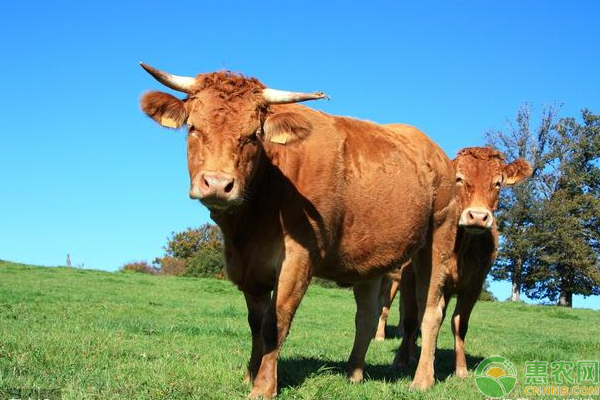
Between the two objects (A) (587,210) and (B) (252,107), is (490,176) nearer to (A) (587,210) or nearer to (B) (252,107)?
(B) (252,107)

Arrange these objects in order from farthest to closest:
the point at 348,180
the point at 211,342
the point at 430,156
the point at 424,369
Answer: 1. the point at 211,342
2. the point at 430,156
3. the point at 424,369
4. the point at 348,180

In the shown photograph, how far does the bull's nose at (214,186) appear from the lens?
15.9 feet

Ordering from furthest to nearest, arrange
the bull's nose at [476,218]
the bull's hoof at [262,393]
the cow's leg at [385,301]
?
the cow's leg at [385,301] < the bull's nose at [476,218] < the bull's hoof at [262,393]

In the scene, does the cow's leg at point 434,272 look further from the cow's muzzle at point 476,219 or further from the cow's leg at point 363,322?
the cow's leg at point 363,322

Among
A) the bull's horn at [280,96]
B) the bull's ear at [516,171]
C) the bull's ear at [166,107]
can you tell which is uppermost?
the bull's ear at [516,171]

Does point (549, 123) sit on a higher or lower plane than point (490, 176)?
higher

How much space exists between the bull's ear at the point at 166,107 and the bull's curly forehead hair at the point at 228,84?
166 millimetres

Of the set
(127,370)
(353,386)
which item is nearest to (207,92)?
(127,370)

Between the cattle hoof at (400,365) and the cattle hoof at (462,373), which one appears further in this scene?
the cattle hoof at (400,365)

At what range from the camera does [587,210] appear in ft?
144

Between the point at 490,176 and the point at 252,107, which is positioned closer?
the point at 252,107

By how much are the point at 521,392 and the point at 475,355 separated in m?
3.85

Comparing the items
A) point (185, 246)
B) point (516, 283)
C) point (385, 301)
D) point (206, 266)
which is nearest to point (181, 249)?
point (185, 246)

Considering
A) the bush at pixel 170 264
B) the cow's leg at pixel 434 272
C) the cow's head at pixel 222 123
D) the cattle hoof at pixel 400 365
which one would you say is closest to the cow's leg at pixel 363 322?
the cow's leg at pixel 434 272
